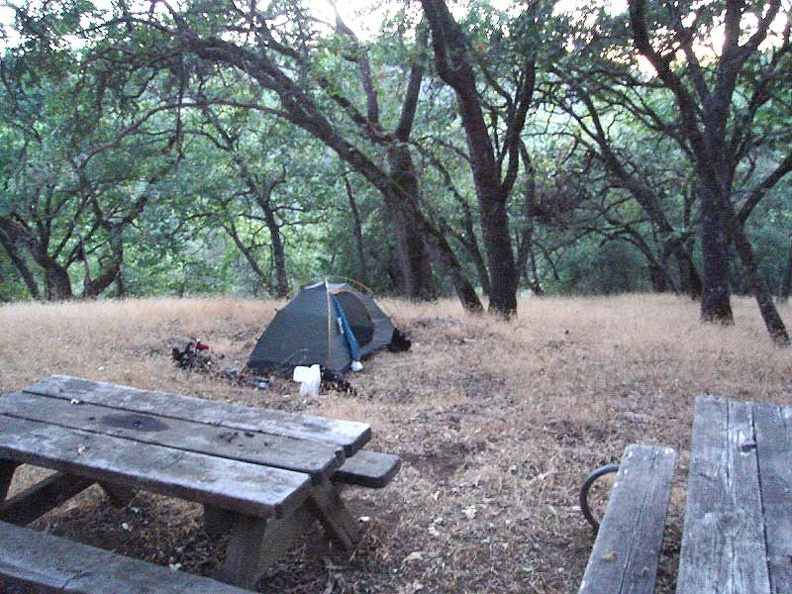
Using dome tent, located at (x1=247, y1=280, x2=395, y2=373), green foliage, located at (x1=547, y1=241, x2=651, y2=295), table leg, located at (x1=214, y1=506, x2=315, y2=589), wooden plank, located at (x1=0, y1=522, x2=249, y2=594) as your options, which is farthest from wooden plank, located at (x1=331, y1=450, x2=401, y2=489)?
green foliage, located at (x1=547, y1=241, x2=651, y2=295)

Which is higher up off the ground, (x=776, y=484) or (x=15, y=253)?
(x=15, y=253)

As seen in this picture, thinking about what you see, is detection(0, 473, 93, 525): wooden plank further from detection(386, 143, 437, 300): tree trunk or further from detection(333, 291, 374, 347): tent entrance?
detection(386, 143, 437, 300): tree trunk

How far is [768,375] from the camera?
6246 mm

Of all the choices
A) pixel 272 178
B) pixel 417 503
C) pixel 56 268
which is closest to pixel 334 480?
pixel 417 503

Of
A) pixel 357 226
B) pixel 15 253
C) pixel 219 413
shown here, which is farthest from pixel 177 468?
pixel 15 253

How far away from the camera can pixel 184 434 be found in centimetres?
299

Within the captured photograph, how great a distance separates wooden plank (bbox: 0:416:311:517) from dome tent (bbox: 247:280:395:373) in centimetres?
397

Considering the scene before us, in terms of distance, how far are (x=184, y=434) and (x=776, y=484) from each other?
2.20 meters

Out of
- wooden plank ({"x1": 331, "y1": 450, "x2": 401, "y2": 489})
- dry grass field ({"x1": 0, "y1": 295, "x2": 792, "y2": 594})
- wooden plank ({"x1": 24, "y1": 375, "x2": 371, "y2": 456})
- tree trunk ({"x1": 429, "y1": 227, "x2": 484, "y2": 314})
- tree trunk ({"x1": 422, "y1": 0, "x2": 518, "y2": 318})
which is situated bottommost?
dry grass field ({"x1": 0, "y1": 295, "x2": 792, "y2": 594})

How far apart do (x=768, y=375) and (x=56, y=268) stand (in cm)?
1583

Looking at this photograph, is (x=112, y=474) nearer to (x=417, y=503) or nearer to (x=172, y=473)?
(x=172, y=473)

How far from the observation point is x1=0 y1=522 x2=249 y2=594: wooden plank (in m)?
2.38

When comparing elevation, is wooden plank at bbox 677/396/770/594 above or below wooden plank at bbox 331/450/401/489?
above

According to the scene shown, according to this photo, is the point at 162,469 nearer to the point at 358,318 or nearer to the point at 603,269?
the point at 358,318
